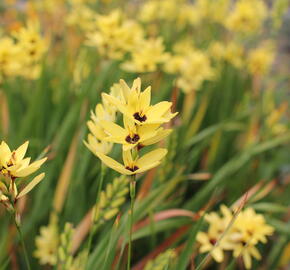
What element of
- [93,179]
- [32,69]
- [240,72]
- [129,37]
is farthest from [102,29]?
[240,72]

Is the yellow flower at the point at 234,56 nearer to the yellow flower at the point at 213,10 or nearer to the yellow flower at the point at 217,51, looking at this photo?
the yellow flower at the point at 217,51

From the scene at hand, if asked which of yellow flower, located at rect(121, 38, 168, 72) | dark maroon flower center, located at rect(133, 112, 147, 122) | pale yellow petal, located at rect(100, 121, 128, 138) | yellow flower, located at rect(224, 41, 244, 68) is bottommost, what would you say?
yellow flower, located at rect(224, 41, 244, 68)

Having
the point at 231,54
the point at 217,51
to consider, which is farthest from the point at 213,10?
the point at 231,54

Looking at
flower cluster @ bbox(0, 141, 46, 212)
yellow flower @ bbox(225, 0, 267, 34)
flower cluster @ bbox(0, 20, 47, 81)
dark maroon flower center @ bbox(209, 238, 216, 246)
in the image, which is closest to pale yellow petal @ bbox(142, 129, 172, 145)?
flower cluster @ bbox(0, 141, 46, 212)

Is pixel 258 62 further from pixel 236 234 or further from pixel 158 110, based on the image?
pixel 158 110

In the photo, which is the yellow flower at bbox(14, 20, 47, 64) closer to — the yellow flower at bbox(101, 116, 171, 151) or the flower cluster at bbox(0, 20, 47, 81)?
the flower cluster at bbox(0, 20, 47, 81)

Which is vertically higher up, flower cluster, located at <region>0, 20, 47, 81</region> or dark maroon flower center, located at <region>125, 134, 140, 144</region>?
flower cluster, located at <region>0, 20, 47, 81</region>
